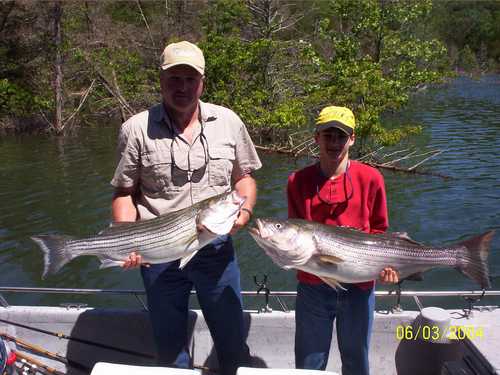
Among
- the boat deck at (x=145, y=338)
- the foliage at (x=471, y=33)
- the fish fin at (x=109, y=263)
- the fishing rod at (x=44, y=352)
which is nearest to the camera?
the fish fin at (x=109, y=263)

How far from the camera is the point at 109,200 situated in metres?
12.6

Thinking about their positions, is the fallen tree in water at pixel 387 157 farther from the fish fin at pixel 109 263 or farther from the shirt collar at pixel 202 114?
the fish fin at pixel 109 263

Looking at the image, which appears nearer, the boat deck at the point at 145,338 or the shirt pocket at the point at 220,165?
the shirt pocket at the point at 220,165

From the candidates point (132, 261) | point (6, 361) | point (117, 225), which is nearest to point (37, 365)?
point (6, 361)

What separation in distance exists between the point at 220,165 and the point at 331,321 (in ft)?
4.72

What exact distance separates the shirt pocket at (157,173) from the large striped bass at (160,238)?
0.23m

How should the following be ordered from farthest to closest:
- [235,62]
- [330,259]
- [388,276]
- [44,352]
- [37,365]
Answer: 1. [235,62]
2. [44,352]
3. [37,365]
4. [388,276]
5. [330,259]

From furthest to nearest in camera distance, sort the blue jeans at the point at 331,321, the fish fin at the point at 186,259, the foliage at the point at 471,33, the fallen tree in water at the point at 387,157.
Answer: the foliage at the point at 471,33, the fallen tree in water at the point at 387,157, the blue jeans at the point at 331,321, the fish fin at the point at 186,259

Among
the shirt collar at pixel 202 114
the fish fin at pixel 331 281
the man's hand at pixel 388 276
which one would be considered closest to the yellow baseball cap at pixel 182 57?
the shirt collar at pixel 202 114

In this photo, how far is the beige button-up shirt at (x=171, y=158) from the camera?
350cm

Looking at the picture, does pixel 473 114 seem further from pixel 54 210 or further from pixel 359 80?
pixel 54 210

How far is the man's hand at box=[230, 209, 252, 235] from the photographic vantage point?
3.50m

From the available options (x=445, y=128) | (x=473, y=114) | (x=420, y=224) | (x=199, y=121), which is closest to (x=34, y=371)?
(x=199, y=121)

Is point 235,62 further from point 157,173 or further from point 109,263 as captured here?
point 109,263
